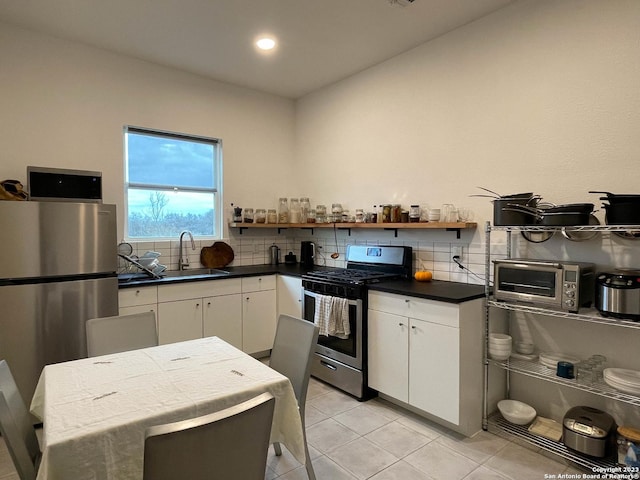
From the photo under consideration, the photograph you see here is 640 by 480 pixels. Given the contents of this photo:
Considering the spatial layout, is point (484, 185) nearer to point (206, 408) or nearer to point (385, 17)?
point (385, 17)

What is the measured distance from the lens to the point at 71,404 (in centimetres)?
142

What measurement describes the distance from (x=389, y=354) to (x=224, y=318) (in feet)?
5.34

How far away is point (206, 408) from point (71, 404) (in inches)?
19.1

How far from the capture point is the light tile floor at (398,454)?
2.21 meters

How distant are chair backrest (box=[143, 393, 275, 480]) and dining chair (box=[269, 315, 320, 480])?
0.64 meters

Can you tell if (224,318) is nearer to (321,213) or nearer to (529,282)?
(321,213)

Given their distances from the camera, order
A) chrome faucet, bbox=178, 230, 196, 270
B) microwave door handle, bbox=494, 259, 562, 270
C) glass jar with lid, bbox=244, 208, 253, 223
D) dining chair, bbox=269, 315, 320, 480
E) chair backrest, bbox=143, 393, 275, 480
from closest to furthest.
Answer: chair backrest, bbox=143, 393, 275, 480
dining chair, bbox=269, 315, 320, 480
microwave door handle, bbox=494, 259, 562, 270
chrome faucet, bbox=178, 230, 196, 270
glass jar with lid, bbox=244, 208, 253, 223

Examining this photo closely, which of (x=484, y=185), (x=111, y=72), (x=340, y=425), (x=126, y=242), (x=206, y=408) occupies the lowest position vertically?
(x=340, y=425)

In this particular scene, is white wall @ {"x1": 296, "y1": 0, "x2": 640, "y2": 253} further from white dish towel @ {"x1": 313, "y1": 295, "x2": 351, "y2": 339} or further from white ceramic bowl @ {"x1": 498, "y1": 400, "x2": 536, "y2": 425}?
white ceramic bowl @ {"x1": 498, "y1": 400, "x2": 536, "y2": 425}

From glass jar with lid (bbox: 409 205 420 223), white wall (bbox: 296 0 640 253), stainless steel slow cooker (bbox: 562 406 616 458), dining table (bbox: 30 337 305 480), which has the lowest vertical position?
stainless steel slow cooker (bbox: 562 406 616 458)

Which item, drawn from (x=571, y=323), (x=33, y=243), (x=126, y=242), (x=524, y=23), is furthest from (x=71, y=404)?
(x=524, y=23)

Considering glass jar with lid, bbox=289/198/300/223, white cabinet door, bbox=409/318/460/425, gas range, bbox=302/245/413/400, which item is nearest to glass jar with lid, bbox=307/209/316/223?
glass jar with lid, bbox=289/198/300/223

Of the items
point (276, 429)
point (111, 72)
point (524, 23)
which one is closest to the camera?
point (276, 429)

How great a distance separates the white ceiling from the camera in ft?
9.20
